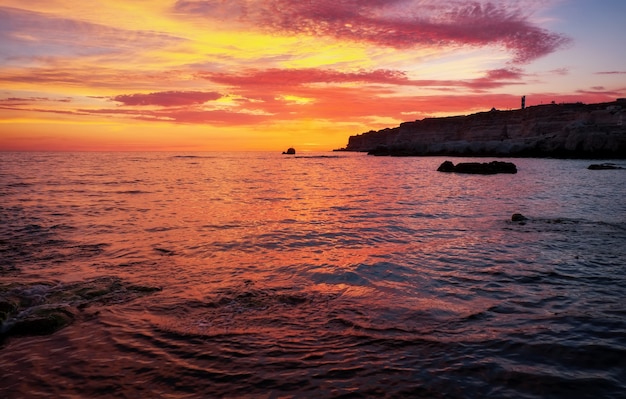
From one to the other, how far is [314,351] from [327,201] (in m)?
18.4

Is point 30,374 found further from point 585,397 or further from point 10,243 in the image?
point 10,243

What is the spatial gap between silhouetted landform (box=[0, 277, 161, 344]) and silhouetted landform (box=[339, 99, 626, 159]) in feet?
275

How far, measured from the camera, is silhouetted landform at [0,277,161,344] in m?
6.05

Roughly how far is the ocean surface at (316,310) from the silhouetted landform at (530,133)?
232 ft

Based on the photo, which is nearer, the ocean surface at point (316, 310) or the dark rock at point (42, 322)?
the ocean surface at point (316, 310)

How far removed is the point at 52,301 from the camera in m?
7.11

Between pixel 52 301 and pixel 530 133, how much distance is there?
119 meters

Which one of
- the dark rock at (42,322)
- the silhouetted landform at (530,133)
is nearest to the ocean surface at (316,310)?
the dark rock at (42,322)

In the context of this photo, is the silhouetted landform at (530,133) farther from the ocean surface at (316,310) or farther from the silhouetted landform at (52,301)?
the silhouetted landform at (52,301)

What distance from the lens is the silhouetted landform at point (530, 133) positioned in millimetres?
72500

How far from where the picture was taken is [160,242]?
12.2m

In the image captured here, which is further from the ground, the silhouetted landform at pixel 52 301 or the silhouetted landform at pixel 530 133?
the silhouetted landform at pixel 530 133

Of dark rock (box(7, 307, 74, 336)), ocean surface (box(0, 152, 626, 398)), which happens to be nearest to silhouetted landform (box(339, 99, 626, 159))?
ocean surface (box(0, 152, 626, 398))

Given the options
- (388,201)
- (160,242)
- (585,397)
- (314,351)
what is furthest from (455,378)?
(388,201)
